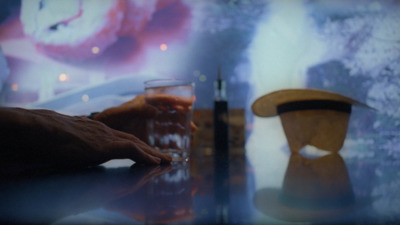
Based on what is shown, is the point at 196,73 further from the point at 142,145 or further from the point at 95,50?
the point at 142,145

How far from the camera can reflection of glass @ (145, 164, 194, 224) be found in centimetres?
24

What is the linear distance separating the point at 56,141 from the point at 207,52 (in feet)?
7.60

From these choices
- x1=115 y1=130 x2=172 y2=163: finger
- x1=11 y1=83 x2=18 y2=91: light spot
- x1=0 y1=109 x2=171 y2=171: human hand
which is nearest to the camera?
x1=0 y1=109 x2=171 y2=171: human hand

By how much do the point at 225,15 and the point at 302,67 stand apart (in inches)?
30.0

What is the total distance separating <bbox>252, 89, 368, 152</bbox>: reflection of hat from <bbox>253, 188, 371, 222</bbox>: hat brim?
2.55ft

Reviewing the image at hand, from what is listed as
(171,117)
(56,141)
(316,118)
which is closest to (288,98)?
(316,118)

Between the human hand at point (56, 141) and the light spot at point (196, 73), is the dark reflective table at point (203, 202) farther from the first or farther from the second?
the light spot at point (196, 73)

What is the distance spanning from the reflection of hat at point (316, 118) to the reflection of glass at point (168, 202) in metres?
0.72

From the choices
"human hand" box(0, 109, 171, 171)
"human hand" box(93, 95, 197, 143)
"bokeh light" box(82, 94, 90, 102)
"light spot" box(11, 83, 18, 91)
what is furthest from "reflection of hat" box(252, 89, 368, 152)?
"light spot" box(11, 83, 18, 91)

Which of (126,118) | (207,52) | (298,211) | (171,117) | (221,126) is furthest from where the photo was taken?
(207,52)

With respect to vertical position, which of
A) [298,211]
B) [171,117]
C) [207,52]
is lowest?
[298,211]

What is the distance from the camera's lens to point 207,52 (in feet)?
9.14

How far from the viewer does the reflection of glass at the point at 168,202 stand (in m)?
0.24

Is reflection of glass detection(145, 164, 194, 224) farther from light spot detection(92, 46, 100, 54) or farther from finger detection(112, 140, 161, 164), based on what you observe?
light spot detection(92, 46, 100, 54)
